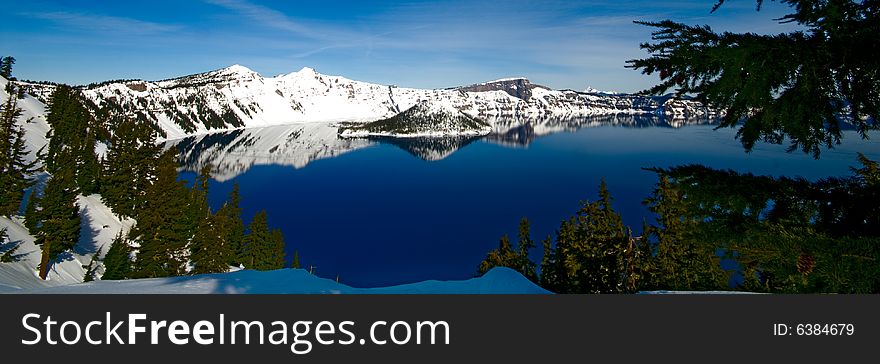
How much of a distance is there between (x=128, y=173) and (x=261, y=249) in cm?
2123

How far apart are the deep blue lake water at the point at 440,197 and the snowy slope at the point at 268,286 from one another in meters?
47.2

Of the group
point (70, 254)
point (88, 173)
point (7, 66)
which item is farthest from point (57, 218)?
point (7, 66)

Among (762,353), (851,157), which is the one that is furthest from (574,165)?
(762,353)

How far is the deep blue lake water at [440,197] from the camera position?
70.6 m

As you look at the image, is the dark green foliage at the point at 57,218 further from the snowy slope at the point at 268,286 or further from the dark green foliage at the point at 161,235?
the snowy slope at the point at 268,286

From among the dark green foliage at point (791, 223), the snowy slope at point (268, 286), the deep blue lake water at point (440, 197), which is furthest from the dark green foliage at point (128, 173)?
the dark green foliage at point (791, 223)

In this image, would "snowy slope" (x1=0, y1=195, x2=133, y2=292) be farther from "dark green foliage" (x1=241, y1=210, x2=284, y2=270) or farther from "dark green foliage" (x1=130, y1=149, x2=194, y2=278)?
"dark green foliage" (x1=241, y1=210, x2=284, y2=270)

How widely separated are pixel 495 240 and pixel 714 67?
2858 inches

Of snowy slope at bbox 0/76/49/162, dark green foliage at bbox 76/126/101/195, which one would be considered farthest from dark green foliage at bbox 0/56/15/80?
dark green foliage at bbox 76/126/101/195

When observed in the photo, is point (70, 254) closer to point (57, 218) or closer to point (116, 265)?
point (57, 218)

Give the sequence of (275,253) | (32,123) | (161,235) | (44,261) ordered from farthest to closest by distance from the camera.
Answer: (32,123), (275,253), (161,235), (44,261)

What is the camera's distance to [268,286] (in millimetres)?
12062

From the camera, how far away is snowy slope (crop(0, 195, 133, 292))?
27359 millimetres

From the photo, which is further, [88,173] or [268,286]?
[88,173]
